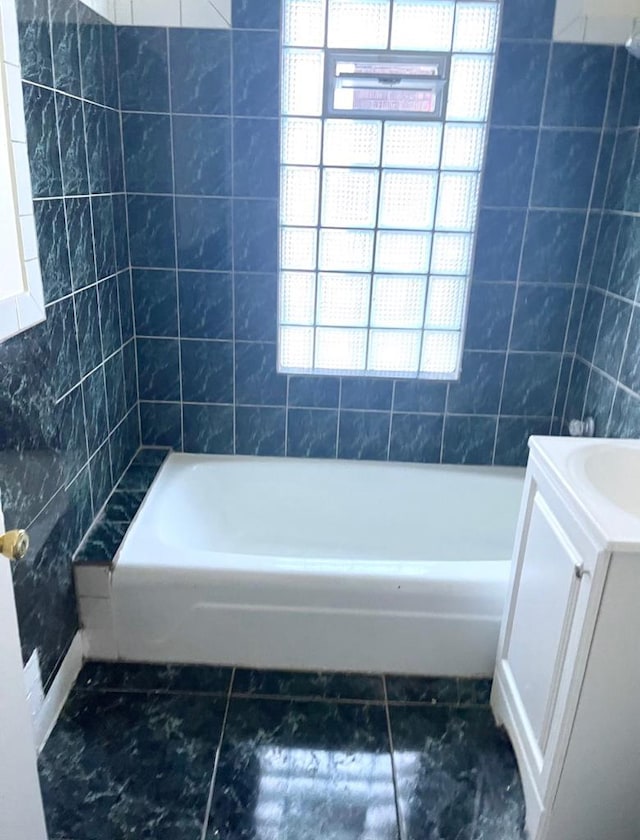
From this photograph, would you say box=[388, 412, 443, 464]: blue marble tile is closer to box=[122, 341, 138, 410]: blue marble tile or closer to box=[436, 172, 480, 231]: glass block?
box=[436, 172, 480, 231]: glass block

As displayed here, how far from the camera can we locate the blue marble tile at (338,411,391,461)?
2.59m

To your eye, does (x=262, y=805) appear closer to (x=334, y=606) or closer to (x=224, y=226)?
(x=334, y=606)

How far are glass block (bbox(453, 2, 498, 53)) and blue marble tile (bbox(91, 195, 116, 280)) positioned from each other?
1.28 metres

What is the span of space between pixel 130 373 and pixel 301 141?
3.46 ft

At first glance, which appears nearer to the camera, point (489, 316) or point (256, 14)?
point (256, 14)

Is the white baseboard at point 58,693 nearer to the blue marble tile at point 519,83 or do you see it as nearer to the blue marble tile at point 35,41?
the blue marble tile at point 35,41

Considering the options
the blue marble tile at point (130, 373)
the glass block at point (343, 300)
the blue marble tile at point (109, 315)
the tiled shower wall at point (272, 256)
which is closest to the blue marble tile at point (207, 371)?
the tiled shower wall at point (272, 256)

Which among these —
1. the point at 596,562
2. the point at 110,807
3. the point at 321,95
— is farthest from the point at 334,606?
the point at 321,95

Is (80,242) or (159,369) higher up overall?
(80,242)

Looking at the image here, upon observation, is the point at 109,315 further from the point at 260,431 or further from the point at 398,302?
the point at 398,302

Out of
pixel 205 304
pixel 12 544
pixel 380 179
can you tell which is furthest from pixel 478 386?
pixel 12 544

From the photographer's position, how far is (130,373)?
2.48 m

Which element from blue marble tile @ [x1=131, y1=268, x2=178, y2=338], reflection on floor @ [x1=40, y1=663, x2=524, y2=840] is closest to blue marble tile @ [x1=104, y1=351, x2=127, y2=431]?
blue marble tile @ [x1=131, y1=268, x2=178, y2=338]

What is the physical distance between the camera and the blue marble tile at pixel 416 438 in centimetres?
259
